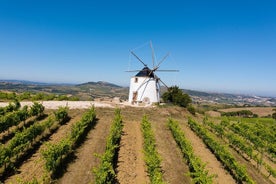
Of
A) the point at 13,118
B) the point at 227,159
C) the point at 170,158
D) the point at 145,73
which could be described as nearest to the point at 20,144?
the point at 13,118

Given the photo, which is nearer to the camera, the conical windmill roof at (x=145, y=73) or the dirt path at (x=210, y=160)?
the dirt path at (x=210, y=160)

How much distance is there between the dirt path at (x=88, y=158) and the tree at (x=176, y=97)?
18.7 meters

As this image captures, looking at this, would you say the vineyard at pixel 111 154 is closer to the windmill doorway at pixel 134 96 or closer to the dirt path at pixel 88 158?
the dirt path at pixel 88 158

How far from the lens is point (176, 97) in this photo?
39.5m

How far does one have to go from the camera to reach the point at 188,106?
129 feet

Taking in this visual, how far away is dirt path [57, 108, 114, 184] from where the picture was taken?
12.7 meters

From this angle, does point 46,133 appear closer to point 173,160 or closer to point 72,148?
point 72,148

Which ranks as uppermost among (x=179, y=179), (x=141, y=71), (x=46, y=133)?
(x=141, y=71)

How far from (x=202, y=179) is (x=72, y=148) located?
8.71 meters

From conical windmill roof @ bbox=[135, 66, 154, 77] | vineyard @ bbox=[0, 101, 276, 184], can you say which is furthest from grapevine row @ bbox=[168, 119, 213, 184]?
conical windmill roof @ bbox=[135, 66, 154, 77]

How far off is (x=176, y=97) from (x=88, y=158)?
86.8 ft

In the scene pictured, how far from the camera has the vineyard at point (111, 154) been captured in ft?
41.5

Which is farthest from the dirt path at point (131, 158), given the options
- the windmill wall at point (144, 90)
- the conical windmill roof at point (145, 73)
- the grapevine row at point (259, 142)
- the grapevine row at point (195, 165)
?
the conical windmill roof at point (145, 73)

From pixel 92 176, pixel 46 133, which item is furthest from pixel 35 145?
pixel 92 176
